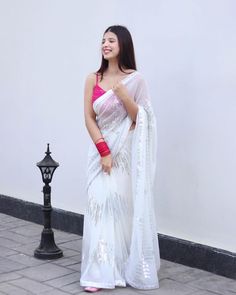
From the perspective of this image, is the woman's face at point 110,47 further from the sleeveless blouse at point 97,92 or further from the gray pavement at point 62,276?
the gray pavement at point 62,276

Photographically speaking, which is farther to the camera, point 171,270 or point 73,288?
point 171,270

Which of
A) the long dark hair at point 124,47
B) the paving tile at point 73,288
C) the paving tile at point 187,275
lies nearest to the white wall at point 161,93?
the paving tile at point 187,275

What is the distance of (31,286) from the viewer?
5098 mm

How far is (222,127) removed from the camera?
5.20 metres

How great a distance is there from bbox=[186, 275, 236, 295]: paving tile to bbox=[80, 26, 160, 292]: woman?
0.35 m

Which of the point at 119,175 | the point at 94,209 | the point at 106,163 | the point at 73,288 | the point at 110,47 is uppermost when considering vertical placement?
the point at 110,47

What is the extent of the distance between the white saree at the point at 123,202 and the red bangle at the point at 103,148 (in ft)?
0.25

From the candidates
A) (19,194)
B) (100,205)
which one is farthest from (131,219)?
(19,194)

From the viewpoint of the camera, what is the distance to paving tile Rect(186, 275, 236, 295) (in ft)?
16.4

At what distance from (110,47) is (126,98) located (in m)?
0.41

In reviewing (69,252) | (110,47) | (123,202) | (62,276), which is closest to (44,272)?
(62,276)

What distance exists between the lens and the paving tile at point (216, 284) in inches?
197

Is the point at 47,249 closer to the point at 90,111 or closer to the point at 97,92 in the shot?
the point at 90,111

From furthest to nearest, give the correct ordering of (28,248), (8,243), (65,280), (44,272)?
1. (8,243)
2. (28,248)
3. (44,272)
4. (65,280)
